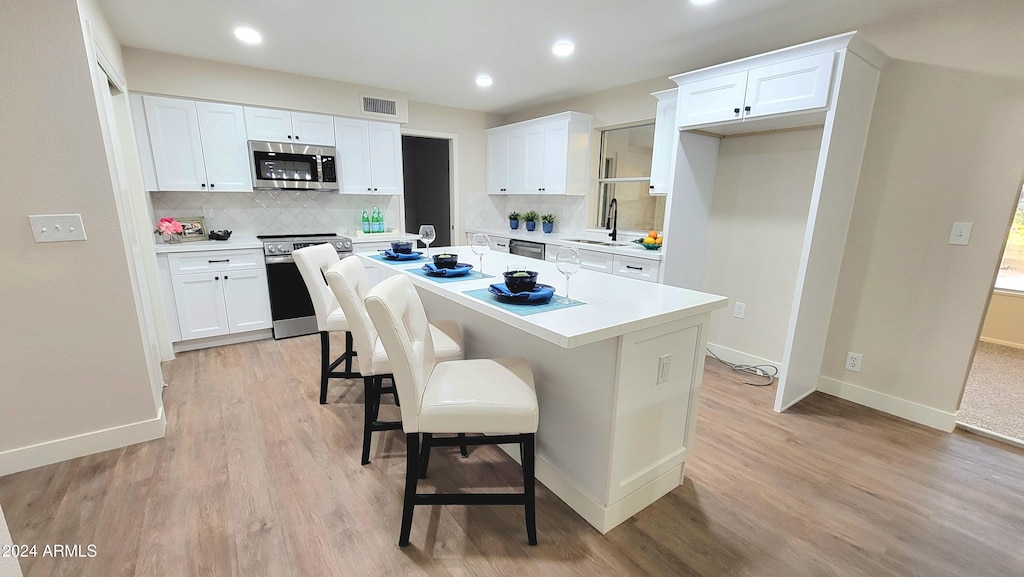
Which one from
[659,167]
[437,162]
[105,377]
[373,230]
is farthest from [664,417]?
[437,162]

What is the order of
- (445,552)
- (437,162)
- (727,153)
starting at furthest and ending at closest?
(437,162) < (727,153) < (445,552)

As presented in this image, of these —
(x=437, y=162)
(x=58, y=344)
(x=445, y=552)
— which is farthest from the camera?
(x=437, y=162)

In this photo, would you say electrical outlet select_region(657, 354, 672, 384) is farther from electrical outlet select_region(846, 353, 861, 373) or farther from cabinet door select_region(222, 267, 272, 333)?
cabinet door select_region(222, 267, 272, 333)

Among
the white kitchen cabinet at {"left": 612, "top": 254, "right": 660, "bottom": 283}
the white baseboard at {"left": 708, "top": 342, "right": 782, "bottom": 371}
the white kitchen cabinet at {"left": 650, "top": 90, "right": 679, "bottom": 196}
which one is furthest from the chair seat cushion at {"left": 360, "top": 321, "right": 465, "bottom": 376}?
the white baseboard at {"left": 708, "top": 342, "right": 782, "bottom": 371}

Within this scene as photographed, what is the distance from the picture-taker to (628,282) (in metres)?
2.05

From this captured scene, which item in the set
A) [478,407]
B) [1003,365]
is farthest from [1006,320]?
[478,407]

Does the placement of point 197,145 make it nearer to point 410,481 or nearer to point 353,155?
point 353,155

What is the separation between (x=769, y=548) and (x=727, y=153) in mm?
2827

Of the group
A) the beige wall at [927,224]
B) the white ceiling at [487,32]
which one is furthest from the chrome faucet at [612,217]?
the beige wall at [927,224]

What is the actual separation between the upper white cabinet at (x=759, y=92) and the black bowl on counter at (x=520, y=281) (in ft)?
6.66

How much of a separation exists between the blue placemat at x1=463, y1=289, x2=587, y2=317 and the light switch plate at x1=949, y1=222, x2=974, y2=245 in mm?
2396

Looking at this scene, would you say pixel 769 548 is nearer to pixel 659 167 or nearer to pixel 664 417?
pixel 664 417

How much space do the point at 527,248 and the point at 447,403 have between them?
3279 mm

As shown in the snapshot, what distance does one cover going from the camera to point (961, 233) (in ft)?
7.68
